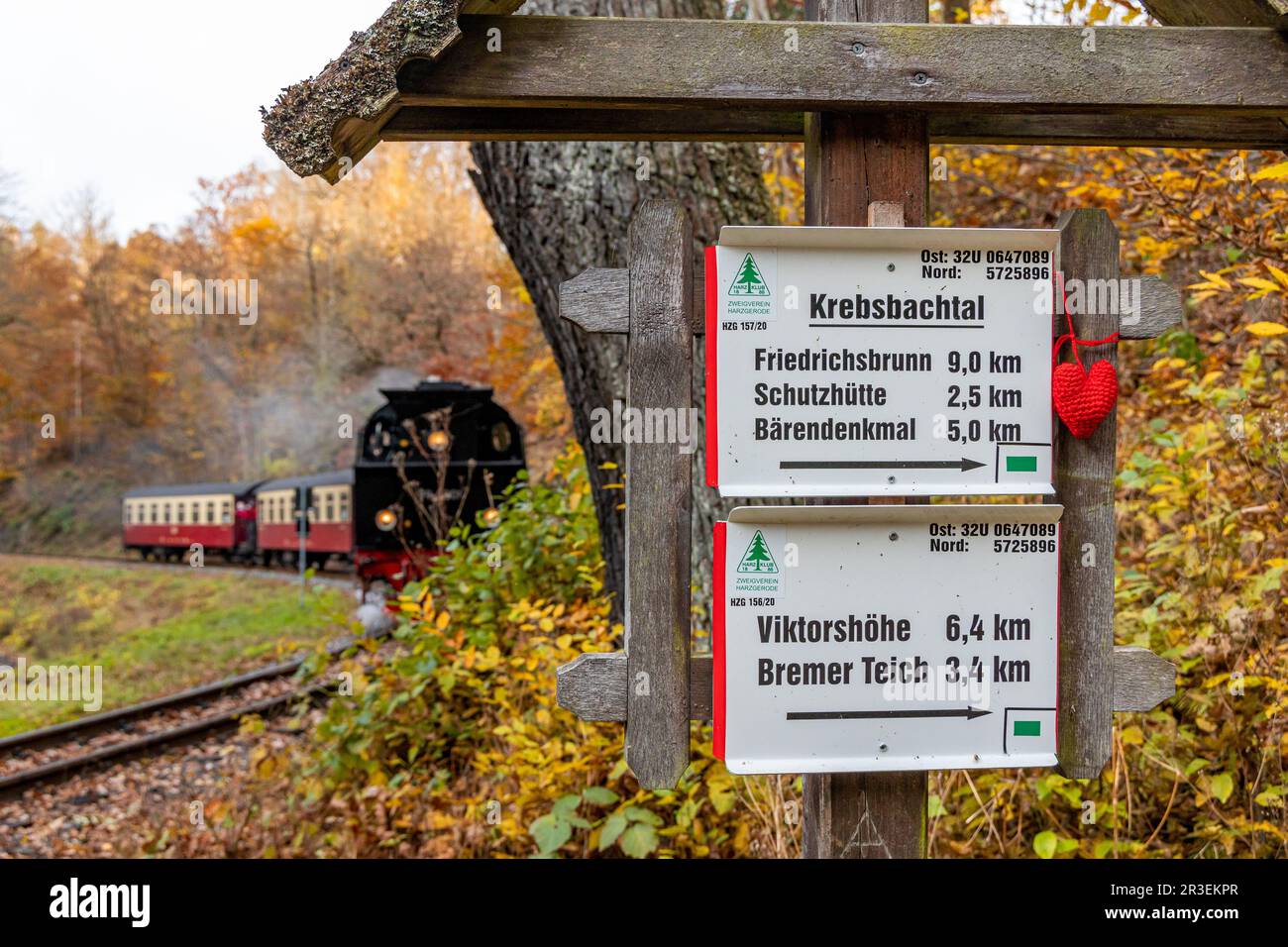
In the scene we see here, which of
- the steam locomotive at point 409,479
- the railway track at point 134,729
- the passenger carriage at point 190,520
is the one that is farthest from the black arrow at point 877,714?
the passenger carriage at point 190,520

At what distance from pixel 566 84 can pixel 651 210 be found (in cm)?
31

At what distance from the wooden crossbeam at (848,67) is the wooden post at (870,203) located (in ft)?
0.35

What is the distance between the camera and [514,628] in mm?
5551

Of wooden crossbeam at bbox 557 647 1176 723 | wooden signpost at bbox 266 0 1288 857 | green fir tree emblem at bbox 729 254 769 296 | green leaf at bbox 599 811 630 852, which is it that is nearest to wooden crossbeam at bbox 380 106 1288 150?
wooden signpost at bbox 266 0 1288 857

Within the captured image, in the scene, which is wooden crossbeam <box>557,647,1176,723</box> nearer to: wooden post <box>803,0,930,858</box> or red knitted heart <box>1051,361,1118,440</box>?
wooden post <box>803,0,930,858</box>

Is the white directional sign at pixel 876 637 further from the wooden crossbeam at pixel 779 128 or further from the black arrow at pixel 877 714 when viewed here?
the wooden crossbeam at pixel 779 128

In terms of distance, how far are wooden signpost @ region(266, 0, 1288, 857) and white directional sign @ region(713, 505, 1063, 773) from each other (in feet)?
0.36

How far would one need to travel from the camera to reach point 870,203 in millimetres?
2135

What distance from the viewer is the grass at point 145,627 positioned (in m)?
12.2

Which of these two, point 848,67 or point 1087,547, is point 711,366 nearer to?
point 848,67

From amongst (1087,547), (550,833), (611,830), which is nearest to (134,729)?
(550,833)

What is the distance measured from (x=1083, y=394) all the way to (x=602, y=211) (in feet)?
9.03

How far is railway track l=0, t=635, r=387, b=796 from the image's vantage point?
308 inches

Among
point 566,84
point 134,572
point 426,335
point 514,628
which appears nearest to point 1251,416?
point 566,84
